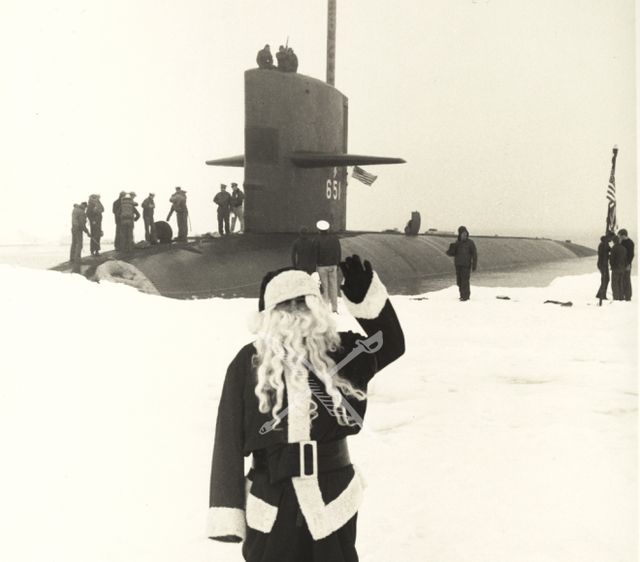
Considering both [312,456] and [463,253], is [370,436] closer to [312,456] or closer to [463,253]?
[312,456]

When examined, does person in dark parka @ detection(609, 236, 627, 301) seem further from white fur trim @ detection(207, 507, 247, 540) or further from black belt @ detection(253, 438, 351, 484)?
white fur trim @ detection(207, 507, 247, 540)

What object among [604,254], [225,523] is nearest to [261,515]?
[225,523]

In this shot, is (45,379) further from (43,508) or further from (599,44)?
(599,44)

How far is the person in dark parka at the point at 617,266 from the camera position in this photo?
4.42 meters

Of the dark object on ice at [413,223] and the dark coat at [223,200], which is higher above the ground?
the dark coat at [223,200]

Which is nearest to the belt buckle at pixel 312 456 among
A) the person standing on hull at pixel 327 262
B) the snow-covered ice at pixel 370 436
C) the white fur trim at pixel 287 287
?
the white fur trim at pixel 287 287

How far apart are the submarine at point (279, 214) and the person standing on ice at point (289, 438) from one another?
293 centimetres

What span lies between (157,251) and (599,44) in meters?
3.67

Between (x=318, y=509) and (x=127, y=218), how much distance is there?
355 cm

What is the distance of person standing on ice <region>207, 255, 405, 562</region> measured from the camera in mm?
1823

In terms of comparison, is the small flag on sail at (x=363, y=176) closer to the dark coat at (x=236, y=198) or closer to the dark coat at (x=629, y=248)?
the dark coat at (x=236, y=198)

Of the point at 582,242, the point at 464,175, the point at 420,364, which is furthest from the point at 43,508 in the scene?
the point at 582,242

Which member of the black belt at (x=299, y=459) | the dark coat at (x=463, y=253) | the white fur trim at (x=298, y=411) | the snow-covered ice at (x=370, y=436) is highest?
the dark coat at (x=463, y=253)

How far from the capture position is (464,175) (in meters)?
4.68
